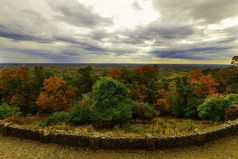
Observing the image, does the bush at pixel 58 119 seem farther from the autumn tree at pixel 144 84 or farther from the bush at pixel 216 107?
the autumn tree at pixel 144 84

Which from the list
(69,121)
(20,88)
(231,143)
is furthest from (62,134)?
(20,88)

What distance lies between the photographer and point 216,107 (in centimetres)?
1720

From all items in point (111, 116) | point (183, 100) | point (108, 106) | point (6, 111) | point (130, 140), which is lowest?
point (6, 111)

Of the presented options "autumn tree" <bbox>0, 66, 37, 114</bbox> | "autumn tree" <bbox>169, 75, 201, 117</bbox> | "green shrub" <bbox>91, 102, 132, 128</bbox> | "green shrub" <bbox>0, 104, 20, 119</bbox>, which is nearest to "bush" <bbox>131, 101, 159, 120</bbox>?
"green shrub" <bbox>91, 102, 132, 128</bbox>

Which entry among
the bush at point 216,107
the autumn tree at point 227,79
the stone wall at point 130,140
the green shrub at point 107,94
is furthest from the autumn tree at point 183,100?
the stone wall at point 130,140

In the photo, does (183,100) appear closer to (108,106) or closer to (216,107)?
(216,107)

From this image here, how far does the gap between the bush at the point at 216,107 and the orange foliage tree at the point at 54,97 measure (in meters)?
18.5

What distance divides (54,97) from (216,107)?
20.8 meters

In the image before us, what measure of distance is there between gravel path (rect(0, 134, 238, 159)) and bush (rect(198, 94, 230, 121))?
8.27m

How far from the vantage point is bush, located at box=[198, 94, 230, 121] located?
1669 centimetres

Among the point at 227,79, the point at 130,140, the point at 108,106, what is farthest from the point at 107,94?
the point at 227,79

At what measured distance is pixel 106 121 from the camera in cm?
1962

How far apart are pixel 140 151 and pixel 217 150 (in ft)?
9.23

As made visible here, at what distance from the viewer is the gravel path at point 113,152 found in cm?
804
